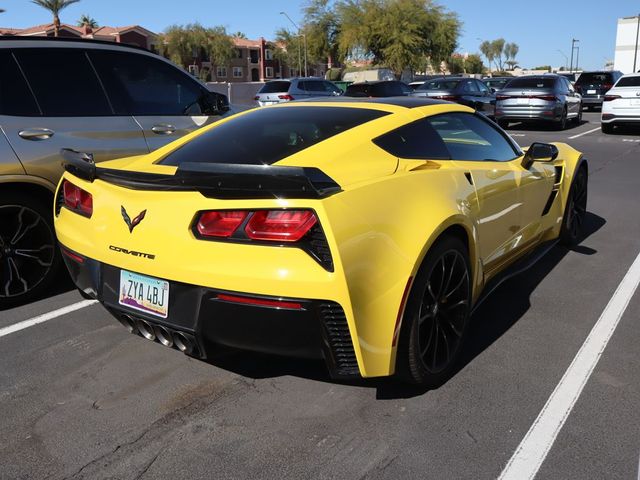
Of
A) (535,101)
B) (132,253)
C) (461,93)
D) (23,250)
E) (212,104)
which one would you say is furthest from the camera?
(461,93)

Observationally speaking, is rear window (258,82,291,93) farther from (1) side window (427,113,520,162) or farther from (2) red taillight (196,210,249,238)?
(2) red taillight (196,210,249,238)

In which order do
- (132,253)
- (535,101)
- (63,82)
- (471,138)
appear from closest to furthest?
(132,253) < (471,138) < (63,82) < (535,101)

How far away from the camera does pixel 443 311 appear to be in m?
3.06

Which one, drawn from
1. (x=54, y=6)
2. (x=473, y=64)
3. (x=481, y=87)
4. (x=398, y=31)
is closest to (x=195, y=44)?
(x=54, y=6)

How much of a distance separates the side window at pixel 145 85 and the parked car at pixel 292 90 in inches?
595

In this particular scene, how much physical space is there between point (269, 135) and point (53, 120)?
189 centimetres

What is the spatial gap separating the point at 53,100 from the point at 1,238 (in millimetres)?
1085

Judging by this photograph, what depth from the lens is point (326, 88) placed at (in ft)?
69.3

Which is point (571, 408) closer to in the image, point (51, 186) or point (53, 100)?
point (51, 186)

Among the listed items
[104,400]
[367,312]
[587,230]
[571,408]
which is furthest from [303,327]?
[587,230]

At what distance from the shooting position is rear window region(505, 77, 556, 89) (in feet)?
56.3

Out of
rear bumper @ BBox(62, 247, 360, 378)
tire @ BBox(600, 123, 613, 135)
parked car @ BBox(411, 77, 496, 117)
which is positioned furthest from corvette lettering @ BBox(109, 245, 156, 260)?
tire @ BBox(600, 123, 613, 135)

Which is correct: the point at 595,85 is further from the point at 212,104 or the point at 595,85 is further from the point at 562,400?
the point at 562,400

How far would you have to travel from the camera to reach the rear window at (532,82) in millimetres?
17148
